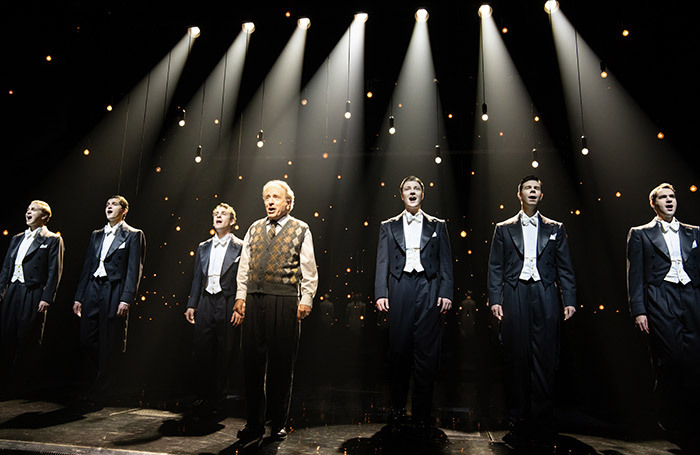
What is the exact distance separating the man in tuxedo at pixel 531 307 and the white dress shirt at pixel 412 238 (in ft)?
2.01

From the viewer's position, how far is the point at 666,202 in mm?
3361

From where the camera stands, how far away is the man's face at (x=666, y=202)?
335cm

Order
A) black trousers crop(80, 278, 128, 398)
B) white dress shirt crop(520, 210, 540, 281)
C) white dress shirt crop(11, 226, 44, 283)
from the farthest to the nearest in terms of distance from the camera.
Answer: white dress shirt crop(11, 226, 44, 283) → black trousers crop(80, 278, 128, 398) → white dress shirt crop(520, 210, 540, 281)

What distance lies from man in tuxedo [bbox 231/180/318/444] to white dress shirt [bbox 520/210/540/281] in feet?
5.25

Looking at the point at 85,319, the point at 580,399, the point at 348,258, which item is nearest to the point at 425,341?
the point at 580,399

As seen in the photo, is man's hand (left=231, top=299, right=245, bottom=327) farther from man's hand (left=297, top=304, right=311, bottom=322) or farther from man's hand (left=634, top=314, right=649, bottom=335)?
man's hand (left=634, top=314, right=649, bottom=335)

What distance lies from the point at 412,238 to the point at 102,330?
2933 millimetres

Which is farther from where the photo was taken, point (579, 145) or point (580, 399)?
point (579, 145)

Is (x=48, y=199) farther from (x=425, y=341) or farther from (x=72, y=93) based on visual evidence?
(x=425, y=341)

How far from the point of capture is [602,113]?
614cm

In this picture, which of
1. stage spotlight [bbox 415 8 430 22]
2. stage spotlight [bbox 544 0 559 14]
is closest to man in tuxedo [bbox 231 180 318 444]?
stage spotlight [bbox 415 8 430 22]

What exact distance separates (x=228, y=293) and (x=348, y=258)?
353 cm

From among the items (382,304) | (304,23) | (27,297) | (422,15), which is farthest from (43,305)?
(422,15)

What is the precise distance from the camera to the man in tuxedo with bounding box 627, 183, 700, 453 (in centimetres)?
312
